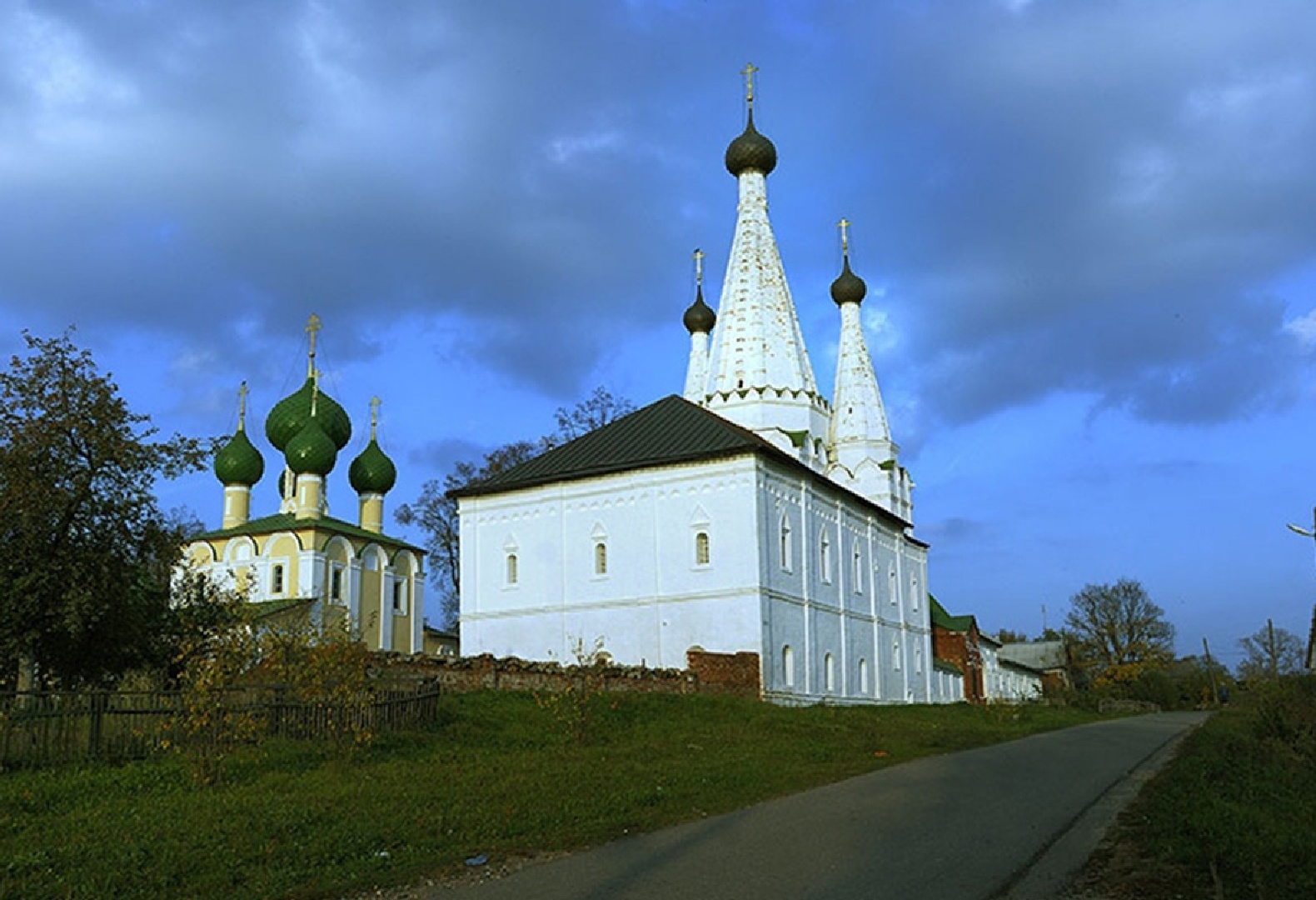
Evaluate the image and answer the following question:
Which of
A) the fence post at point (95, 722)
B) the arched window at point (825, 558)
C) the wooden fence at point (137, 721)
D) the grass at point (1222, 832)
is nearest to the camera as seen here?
the grass at point (1222, 832)

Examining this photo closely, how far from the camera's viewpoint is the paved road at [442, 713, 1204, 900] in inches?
333

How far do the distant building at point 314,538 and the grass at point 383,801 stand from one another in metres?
28.3

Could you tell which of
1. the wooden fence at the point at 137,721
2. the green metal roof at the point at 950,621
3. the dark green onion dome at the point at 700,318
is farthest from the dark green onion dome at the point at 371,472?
the wooden fence at the point at 137,721

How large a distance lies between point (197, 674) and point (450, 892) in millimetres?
6783

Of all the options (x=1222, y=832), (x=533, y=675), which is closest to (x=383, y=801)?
(x=1222, y=832)

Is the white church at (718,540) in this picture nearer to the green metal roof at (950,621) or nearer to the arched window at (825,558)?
the arched window at (825,558)

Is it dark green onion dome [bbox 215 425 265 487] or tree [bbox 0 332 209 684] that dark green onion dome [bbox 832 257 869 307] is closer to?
dark green onion dome [bbox 215 425 265 487]

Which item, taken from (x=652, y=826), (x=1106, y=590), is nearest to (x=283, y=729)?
(x=652, y=826)

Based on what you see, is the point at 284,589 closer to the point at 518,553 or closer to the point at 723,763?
the point at 518,553

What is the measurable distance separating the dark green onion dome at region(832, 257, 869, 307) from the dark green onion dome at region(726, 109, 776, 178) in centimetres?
872

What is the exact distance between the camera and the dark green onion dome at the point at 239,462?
49500 mm

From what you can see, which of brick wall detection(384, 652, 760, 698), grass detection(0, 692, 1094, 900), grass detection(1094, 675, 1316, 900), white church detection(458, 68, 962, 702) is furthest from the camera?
white church detection(458, 68, 962, 702)

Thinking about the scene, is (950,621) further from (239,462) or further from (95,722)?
(95,722)

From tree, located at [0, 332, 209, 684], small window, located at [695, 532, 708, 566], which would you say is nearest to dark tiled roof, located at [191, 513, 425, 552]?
small window, located at [695, 532, 708, 566]
